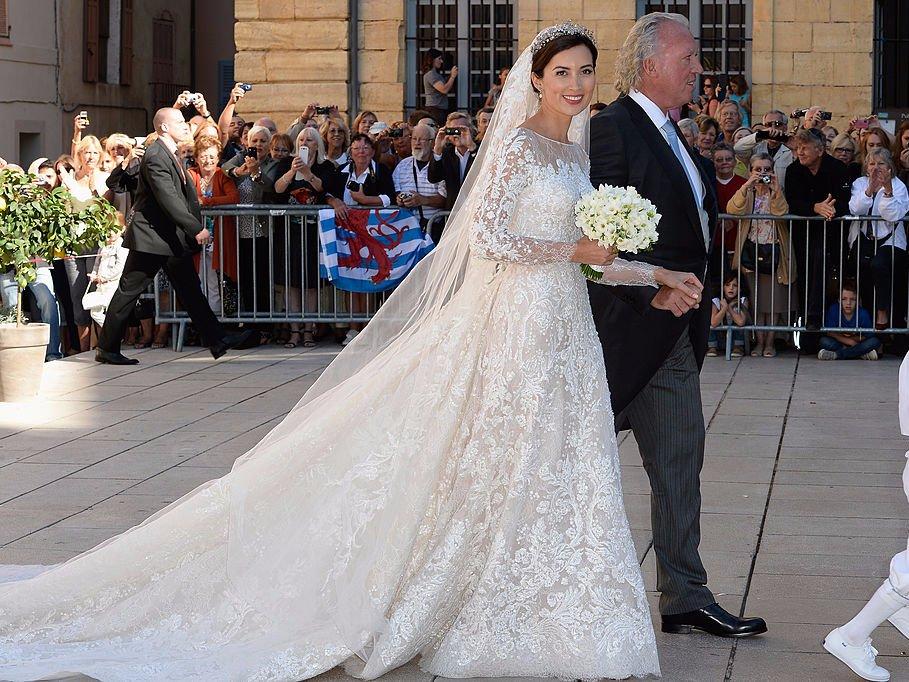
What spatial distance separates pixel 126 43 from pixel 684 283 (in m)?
24.7

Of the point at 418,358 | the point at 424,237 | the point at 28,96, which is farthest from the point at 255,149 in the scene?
the point at 28,96

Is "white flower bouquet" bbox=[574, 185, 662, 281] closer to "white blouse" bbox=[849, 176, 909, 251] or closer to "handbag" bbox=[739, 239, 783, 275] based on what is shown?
"white blouse" bbox=[849, 176, 909, 251]

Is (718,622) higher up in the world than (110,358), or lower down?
lower down

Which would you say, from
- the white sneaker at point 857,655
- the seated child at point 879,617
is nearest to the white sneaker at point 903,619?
the seated child at point 879,617

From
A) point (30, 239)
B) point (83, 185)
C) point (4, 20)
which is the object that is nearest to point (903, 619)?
point (30, 239)

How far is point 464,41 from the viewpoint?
19562mm

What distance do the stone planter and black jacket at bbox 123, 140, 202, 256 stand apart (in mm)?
1833

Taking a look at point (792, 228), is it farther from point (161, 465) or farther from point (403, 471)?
point (403, 471)

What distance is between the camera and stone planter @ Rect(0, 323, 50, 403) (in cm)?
1072

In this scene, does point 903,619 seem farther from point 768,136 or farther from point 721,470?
point 768,136

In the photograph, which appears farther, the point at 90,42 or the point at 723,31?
the point at 90,42

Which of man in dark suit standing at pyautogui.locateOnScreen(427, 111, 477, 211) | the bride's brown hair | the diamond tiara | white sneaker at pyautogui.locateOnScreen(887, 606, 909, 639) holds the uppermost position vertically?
man in dark suit standing at pyautogui.locateOnScreen(427, 111, 477, 211)

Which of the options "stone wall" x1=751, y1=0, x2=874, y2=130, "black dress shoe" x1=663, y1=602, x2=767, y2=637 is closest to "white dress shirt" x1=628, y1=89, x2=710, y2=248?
"black dress shoe" x1=663, y1=602, x2=767, y2=637

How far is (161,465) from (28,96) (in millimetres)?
17927
